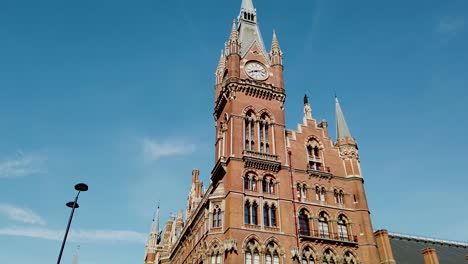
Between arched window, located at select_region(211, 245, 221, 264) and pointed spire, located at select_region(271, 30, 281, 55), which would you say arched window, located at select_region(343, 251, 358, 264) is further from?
pointed spire, located at select_region(271, 30, 281, 55)

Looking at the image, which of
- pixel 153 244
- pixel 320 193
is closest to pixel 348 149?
pixel 320 193

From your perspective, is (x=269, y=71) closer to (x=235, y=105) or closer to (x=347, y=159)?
(x=235, y=105)

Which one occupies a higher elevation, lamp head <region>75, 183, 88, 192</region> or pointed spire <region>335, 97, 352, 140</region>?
pointed spire <region>335, 97, 352, 140</region>

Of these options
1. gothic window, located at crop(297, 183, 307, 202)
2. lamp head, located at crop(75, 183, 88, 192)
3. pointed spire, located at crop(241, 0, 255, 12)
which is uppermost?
pointed spire, located at crop(241, 0, 255, 12)

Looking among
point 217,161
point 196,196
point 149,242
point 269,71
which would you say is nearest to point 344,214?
point 217,161

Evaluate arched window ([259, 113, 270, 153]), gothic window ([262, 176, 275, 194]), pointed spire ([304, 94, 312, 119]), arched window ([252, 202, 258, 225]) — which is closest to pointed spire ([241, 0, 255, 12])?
pointed spire ([304, 94, 312, 119])

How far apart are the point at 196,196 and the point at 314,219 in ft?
80.9

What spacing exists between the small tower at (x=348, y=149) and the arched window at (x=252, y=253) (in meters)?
16.1

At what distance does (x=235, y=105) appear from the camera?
52969mm

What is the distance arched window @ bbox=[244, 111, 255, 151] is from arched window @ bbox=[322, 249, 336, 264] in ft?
46.2

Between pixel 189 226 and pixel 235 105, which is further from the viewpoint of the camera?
pixel 189 226

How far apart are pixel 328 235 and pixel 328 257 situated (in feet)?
→ 8.28

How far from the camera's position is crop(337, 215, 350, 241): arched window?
4874cm

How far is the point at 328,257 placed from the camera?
46.8 m
